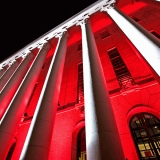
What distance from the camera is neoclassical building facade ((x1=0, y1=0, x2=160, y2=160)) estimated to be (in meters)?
5.70

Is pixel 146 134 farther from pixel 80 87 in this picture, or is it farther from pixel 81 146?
pixel 80 87

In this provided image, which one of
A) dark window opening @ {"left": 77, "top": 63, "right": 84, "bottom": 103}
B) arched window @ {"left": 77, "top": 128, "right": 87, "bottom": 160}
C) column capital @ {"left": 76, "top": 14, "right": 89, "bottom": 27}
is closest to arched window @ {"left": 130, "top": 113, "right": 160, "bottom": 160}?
arched window @ {"left": 77, "top": 128, "right": 87, "bottom": 160}

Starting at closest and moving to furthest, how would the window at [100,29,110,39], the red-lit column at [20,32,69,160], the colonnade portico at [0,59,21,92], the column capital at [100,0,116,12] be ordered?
the red-lit column at [20,32,69,160], the column capital at [100,0,116,12], the colonnade portico at [0,59,21,92], the window at [100,29,110,39]

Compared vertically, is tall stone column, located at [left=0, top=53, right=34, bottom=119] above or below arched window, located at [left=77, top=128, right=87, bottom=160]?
above

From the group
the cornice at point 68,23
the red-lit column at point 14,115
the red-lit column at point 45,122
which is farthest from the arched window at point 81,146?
the cornice at point 68,23

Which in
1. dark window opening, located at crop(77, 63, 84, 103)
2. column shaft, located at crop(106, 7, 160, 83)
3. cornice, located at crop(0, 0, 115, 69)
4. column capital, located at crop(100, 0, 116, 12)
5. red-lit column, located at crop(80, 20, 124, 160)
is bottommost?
red-lit column, located at crop(80, 20, 124, 160)

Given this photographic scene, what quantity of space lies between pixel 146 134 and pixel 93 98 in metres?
5.16

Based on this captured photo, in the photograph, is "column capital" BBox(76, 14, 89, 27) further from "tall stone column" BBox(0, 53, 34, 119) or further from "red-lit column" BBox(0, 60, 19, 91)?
"red-lit column" BBox(0, 60, 19, 91)

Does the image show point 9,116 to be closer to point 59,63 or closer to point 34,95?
point 59,63

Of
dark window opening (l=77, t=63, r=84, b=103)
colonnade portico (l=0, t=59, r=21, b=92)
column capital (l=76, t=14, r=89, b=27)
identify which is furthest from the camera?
colonnade portico (l=0, t=59, r=21, b=92)

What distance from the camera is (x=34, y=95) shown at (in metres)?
17.8

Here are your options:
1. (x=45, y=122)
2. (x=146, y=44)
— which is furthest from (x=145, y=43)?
(x=45, y=122)

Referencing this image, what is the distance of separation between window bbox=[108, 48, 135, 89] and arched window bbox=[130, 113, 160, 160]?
2.76 m

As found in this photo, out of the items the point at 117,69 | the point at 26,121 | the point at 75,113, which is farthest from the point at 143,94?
the point at 26,121
